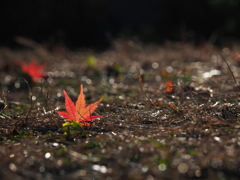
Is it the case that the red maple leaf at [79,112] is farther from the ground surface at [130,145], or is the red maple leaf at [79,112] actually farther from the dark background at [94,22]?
the dark background at [94,22]

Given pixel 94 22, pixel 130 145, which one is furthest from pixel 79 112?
pixel 94 22

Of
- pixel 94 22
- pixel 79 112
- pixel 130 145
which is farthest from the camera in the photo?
pixel 94 22

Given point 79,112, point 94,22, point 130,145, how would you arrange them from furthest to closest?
point 94,22 → point 79,112 → point 130,145

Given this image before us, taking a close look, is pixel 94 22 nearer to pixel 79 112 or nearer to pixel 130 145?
pixel 79 112

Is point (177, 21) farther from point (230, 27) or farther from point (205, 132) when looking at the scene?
point (205, 132)

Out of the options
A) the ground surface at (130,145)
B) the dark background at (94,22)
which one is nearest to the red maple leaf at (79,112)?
the ground surface at (130,145)

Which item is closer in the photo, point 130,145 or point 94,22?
point 130,145

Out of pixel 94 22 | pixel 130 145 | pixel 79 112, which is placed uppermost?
pixel 94 22

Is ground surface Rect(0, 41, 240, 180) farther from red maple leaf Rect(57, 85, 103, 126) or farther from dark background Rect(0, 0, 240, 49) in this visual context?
dark background Rect(0, 0, 240, 49)

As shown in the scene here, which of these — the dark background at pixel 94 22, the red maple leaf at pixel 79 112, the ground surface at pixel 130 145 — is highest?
the dark background at pixel 94 22
